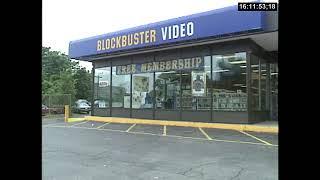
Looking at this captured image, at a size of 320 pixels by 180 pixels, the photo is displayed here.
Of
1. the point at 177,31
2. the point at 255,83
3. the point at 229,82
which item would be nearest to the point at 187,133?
the point at 229,82

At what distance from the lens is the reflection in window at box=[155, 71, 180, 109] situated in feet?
75.7

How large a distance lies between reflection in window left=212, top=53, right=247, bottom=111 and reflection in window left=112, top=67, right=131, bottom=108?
6598mm

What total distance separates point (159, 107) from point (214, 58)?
4.64 m

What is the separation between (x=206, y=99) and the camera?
2159cm

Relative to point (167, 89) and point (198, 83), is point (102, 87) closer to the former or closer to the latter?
point (167, 89)

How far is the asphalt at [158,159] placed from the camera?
8227 millimetres

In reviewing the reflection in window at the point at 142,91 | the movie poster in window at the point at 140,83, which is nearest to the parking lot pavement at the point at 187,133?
the reflection in window at the point at 142,91

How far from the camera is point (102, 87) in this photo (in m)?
27.8

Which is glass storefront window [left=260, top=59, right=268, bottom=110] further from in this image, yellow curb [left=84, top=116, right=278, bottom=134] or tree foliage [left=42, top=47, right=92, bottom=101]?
tree foliage [left=42, top=47, right=92, bottom=101]

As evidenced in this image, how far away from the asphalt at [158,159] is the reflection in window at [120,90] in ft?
35.4

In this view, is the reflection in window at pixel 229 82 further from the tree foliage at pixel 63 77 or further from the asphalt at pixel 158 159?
the tree foliage at pixel 63 77

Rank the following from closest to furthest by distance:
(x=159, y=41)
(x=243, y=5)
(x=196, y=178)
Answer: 1. (x=243, y=5)
2. (x=196, y=178)
3. (x=159, y=41)
